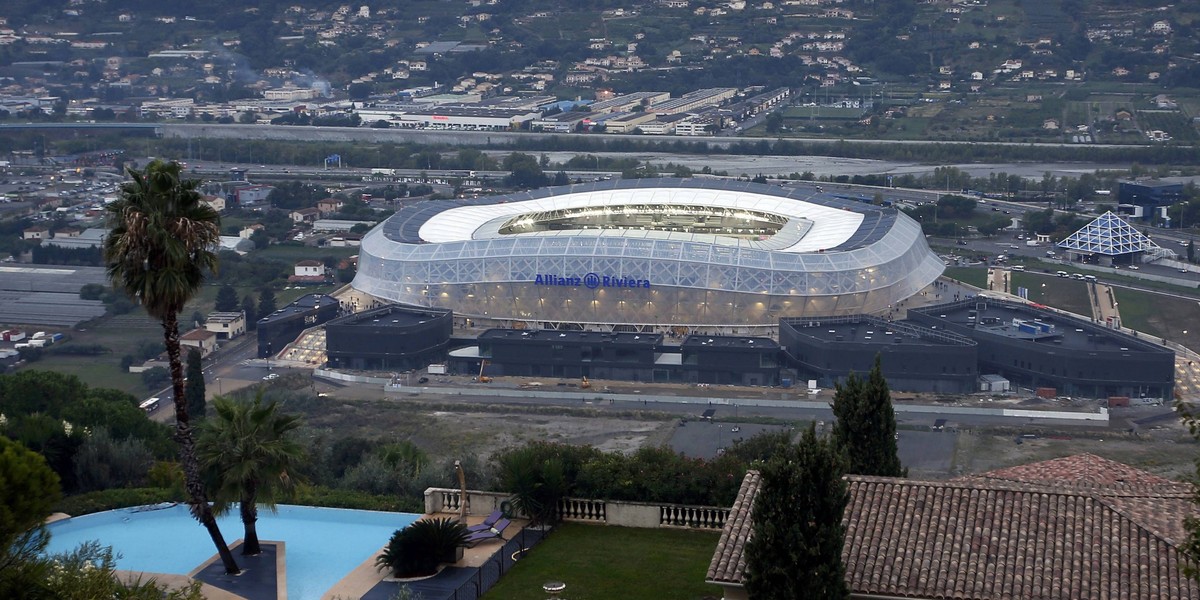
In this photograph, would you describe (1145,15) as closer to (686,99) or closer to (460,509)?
(686,99)

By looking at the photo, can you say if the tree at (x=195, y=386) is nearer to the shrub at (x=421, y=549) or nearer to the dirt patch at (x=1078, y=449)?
the dirt patch at (x=1078, y=449)

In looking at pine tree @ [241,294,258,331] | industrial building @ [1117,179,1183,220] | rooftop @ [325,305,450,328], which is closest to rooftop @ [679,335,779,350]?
rooftop @ [325,305,450,328]

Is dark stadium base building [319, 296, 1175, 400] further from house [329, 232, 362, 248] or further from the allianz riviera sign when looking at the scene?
house [329, 232, 362, 248]

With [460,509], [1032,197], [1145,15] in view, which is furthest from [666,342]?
[1145,15]

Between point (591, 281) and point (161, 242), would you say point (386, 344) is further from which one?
point (161, 242)

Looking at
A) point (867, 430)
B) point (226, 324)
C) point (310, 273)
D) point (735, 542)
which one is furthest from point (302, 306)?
point (735, 542)

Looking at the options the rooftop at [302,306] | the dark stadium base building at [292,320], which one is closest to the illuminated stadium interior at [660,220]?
the rooftop at [302,306]
